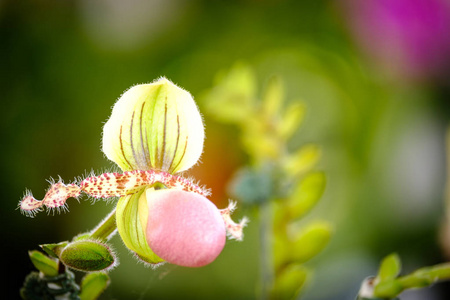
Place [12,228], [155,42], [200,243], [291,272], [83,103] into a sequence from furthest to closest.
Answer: [155,42]
[83,103]
[12,228]
[291,272]
[200,243]

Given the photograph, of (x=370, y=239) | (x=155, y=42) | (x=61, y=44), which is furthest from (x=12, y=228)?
(x=370, y=239)

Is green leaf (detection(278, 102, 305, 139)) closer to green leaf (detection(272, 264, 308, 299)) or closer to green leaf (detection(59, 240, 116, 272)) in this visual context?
green leaf (detection(272, 264, 308, 299))

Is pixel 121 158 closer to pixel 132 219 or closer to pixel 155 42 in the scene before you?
pixel 132 219

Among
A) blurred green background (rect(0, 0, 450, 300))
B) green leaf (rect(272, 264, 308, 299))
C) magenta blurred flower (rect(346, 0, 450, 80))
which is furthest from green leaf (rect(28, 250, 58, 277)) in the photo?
magenta blurred flower (rect(346, 0, 450, 80))

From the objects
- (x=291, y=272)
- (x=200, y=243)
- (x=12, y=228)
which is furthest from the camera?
(x=12, y=228)

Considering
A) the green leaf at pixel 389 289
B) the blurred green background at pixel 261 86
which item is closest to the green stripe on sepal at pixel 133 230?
the green leaf at pixel 389 289

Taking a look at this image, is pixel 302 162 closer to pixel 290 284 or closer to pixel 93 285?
pixel 290 284

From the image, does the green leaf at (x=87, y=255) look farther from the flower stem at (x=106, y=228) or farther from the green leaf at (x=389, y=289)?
the green leaf at (x=389, y=289)

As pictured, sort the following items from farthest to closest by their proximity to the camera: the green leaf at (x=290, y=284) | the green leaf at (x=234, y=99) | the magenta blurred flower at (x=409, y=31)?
the magenta blurred flower at (x=409, y=31)
the green leaf at (x=234, y=99)
the green leaf at (x=290, y=284)
